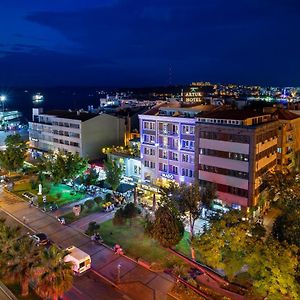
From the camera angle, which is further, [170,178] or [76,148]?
[76,148]

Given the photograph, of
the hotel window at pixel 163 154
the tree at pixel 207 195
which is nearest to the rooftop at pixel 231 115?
the hotel window at pixel 163 154

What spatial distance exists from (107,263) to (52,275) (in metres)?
13.2

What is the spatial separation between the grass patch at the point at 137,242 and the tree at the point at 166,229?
188 centimetres

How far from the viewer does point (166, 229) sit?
138 ft

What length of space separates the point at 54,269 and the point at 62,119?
63964mm

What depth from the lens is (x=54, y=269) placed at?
1169 inches

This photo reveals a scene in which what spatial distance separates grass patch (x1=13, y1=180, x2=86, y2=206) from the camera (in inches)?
2559

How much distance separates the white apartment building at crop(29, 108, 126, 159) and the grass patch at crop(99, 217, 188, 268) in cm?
3535

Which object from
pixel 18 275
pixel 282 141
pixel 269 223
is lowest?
pixel 269 223

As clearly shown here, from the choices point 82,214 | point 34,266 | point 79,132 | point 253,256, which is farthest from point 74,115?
point 253,256

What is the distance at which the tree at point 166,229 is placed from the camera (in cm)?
4200

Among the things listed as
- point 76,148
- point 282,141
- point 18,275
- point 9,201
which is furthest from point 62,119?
point 18,275

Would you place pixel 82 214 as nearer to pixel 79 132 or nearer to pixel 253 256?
pixel 79 132

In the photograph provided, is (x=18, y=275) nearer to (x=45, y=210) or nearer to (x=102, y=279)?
(x=102, y=279)
